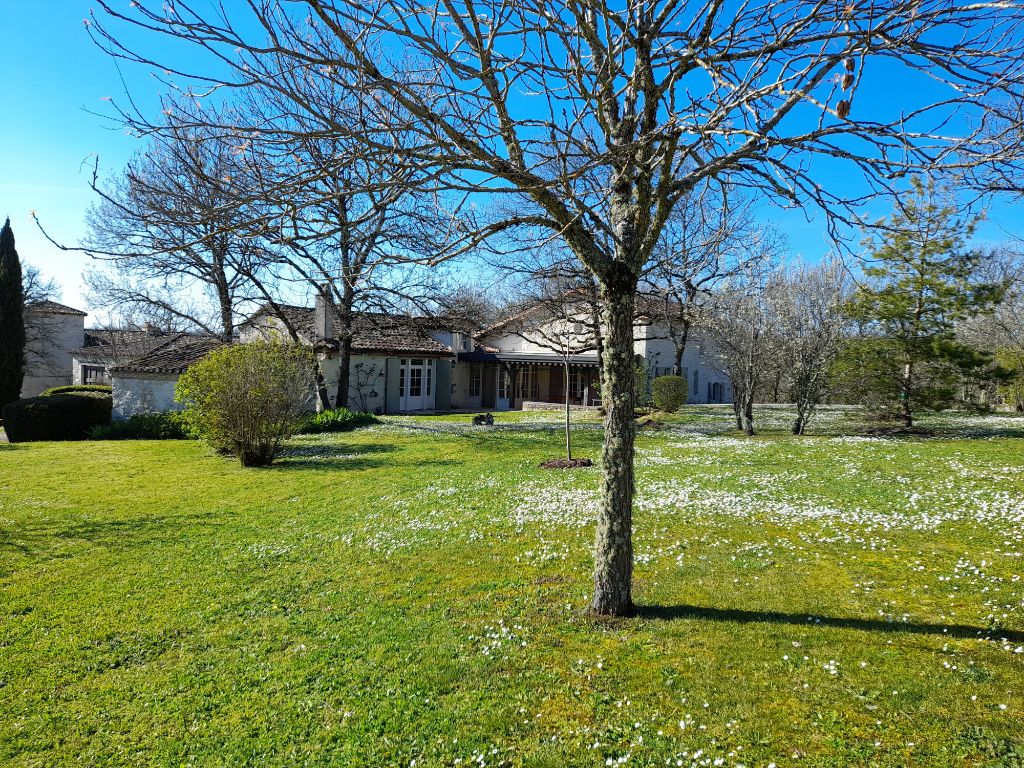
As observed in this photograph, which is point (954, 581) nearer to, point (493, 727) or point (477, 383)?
point (493, 727)

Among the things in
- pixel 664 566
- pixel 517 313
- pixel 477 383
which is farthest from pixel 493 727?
pixel 477 383

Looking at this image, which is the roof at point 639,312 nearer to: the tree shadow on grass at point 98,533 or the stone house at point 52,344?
the tree shadow on grass at point 98,533

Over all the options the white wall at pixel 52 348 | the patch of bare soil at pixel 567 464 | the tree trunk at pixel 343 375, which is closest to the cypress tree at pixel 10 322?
the white wall at pixel 52 348

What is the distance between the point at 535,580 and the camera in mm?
5895

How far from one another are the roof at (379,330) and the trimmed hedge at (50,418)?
669 centimetres

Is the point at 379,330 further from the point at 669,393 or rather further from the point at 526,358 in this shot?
the point at 526,358

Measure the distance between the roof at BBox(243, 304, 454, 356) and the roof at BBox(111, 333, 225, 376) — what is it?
8.29 ft

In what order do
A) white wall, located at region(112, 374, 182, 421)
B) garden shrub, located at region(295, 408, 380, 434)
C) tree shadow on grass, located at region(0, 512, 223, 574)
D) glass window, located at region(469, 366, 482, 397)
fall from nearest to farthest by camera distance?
tree shadow on grass, located at region(0, 512, 223, 574) < garden shrub, located at region(295, 408, 380, 434) < white wall, located at region(112, 374, 182, 421) < glass window, located at region(469, 366, 482, 397)

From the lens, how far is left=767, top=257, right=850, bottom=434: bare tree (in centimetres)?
1725

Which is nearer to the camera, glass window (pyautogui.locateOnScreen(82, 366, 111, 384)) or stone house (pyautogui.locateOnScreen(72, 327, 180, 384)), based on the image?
stone house (pyautogui.locateOnScreen(72, 327, 180, 384))

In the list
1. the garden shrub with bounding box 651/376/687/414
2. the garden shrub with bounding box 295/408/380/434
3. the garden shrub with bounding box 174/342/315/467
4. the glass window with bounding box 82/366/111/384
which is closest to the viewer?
the garden shrub with bounding box 174/342/315/467

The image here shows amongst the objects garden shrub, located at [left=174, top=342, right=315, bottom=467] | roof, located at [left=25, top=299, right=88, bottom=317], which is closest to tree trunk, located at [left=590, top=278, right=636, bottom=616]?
garden shrub, located at [left=174, top=342, right=315, bottom=467]

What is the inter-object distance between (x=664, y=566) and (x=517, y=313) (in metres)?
22.1

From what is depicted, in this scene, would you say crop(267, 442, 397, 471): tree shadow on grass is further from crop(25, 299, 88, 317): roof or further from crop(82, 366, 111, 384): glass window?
crop(82, 366, 111, 384): glass window
